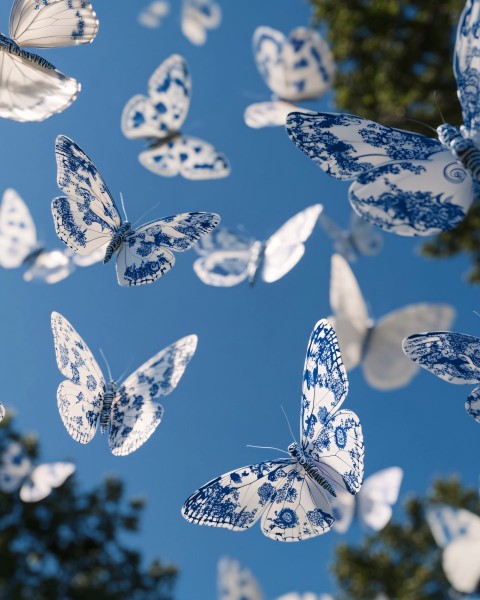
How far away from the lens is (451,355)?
2.99 metres

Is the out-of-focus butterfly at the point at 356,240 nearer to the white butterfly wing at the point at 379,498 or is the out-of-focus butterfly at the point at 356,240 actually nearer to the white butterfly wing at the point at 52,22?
the white butterfly wing at the point at 379,498

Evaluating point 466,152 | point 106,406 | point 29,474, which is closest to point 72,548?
point 29,474

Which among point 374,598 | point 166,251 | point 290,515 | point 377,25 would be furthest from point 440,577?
point 377,25

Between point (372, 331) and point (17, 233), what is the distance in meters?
3.22

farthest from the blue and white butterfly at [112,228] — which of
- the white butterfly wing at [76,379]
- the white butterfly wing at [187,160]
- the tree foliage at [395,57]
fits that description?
the tree foliage at [395,57]

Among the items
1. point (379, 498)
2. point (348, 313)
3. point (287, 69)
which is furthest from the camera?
point (287, 69)

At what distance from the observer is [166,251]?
361 cm

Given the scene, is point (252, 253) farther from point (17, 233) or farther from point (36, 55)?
point (36, 55)

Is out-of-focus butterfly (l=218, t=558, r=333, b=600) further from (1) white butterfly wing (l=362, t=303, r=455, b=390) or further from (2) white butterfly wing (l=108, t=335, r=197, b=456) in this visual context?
(1) white butterfly wing (l=362, t=303, r=455, b=390)

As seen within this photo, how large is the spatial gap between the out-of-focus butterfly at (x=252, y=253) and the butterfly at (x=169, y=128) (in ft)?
2.06

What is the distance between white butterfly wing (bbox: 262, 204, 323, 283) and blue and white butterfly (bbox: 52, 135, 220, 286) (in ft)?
3.28

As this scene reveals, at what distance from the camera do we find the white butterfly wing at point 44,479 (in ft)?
16.4

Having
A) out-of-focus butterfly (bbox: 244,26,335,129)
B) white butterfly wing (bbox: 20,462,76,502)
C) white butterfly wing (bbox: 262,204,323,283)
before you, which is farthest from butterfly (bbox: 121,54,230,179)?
white butterfly wing (bbox: 20,462,76,502)

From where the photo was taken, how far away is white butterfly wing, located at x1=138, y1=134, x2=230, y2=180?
4836 mm
